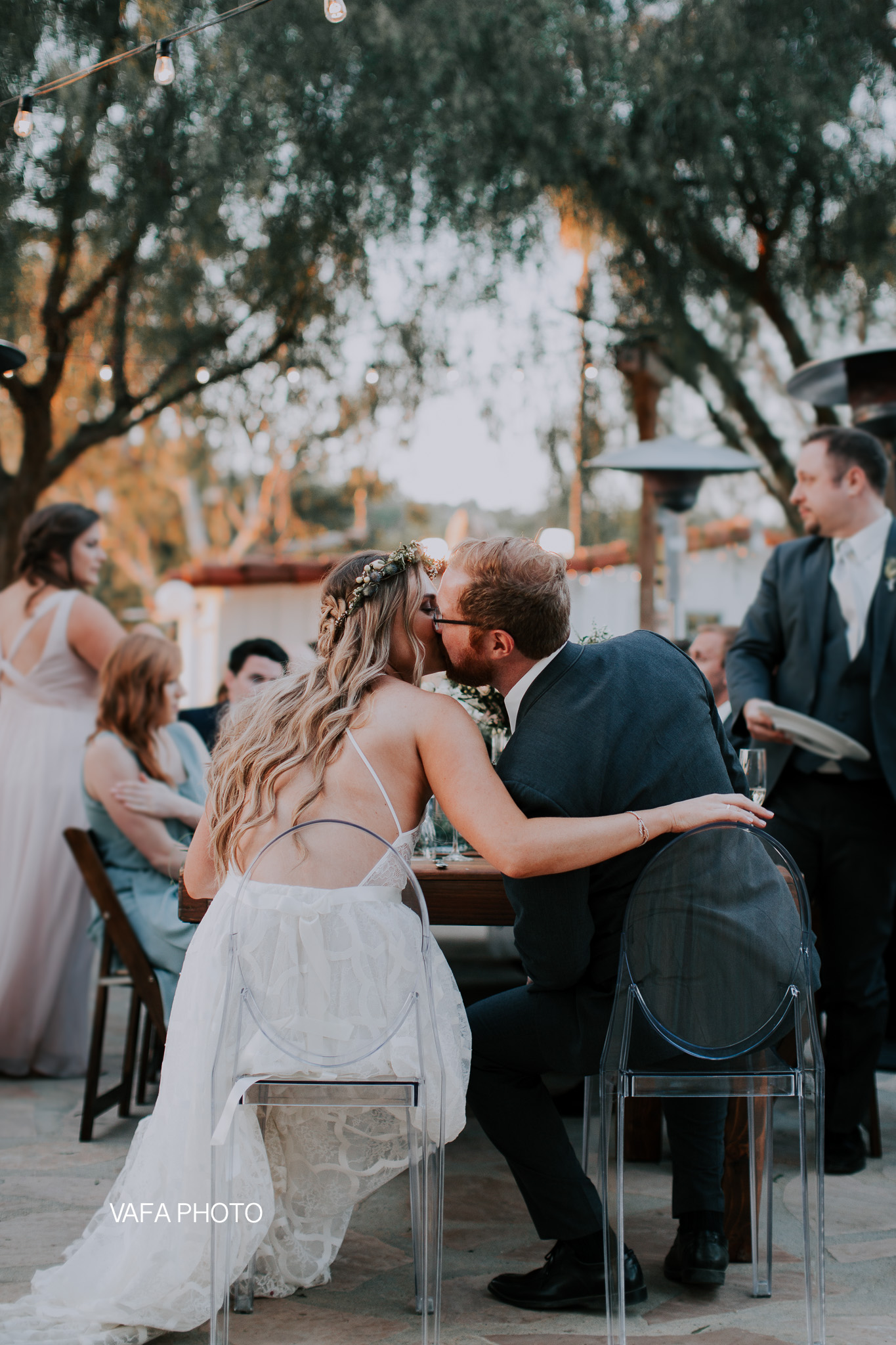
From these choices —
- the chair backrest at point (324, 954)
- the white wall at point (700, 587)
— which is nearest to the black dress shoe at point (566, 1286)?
the chair backrest at point (324, 954)

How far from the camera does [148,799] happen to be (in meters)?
3.46

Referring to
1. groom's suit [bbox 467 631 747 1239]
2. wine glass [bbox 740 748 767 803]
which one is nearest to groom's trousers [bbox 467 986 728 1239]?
groom's suit [bbox 467 631 747 1239]

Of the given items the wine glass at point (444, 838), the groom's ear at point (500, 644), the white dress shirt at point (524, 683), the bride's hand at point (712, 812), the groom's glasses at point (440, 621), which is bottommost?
the wine glass at point (444, 838)

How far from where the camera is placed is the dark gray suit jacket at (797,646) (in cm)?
330

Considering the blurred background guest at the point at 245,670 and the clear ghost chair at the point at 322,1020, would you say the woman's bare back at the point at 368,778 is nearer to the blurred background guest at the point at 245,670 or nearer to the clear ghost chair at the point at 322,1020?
the clear ghost chair at the point at 322,1020

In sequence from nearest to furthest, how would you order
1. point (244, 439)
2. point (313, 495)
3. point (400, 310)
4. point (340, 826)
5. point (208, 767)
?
1. point (340, 826)
2. point (208, 767)
3. point (400, 310)
4. point (244, 439)
5. point (313, 495)

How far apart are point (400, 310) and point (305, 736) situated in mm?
6815

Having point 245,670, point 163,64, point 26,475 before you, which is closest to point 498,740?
point 245,670

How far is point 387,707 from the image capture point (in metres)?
2.08

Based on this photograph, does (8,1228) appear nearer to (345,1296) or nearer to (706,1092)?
(345,1296)

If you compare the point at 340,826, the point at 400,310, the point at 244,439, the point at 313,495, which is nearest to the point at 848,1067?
the point at 340,826

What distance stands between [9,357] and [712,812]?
102 inches

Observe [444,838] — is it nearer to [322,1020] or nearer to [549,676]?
[549,676]

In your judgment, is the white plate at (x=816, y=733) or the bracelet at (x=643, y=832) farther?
the white plate at (x=816, y=733)
